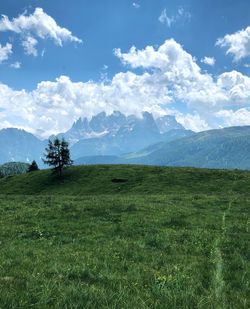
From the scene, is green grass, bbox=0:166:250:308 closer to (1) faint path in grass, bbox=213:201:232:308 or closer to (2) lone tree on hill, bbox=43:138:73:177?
(1) faint path in grass, bbox=213:201:232:308

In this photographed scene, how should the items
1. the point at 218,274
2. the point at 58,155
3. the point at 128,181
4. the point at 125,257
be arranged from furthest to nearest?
the point at 58,155 → the point at 128,181 → the point at 125,257 → the point at 218,274

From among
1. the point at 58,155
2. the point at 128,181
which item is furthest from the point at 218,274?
the point at 58,155

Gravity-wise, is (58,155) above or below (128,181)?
above

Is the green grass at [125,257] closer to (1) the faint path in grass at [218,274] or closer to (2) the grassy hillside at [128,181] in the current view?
(1) the faint path in grass at [218,274]

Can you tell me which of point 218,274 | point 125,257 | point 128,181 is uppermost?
point 128,181

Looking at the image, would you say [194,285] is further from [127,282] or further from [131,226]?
[131,226]

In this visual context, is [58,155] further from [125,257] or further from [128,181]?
[125,257]

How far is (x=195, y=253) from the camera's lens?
53.5 feet

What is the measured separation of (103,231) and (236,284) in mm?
10800

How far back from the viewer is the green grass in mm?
9961

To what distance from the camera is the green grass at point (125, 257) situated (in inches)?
392

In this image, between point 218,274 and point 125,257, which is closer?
point 218,274

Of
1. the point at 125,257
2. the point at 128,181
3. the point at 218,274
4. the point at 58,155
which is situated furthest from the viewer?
the point at 58,155

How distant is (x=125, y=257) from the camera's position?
1516 centimetres
